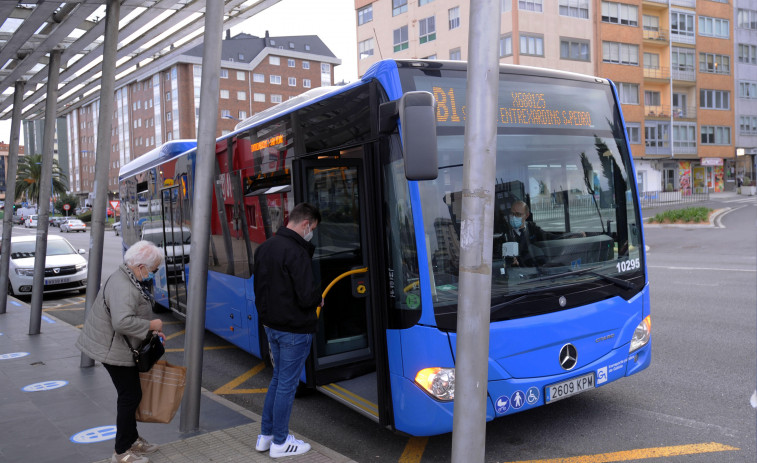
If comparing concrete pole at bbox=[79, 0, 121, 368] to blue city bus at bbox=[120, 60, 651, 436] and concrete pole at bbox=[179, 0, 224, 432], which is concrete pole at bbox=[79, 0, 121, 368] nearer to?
blue city bus at bbox=[120, 60, 651, 436]

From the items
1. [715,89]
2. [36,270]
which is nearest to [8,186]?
[36,270]

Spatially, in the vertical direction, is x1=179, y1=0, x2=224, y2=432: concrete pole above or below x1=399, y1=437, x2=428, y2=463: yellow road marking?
above

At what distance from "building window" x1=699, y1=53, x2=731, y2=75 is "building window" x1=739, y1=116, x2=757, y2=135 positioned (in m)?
4.87

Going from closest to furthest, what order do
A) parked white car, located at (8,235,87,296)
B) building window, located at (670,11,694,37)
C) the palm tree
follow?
parked white car, located at (8,235,87,296), building window, located at (670,11,694,37), the palm tree

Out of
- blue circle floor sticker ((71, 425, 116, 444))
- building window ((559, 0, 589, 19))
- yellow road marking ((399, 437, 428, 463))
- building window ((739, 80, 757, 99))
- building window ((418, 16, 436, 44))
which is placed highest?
building window ((559, 0, 589, 19))

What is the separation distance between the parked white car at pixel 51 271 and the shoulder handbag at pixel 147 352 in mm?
12259

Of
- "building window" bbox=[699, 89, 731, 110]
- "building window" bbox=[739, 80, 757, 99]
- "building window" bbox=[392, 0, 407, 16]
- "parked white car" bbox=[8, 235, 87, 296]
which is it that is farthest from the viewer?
"building window" bbox=[739, 80, 757, 99]

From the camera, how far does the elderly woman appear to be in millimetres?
4203

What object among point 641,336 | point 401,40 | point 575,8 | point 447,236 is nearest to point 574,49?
point 575,8

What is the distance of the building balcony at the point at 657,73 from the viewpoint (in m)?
52.0

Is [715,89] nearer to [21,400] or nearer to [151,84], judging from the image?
[21,400]

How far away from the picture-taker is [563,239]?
4824 millimetres

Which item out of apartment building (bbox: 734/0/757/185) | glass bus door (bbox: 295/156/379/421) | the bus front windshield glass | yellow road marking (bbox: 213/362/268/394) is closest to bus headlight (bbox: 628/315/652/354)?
the bus front windshield glass

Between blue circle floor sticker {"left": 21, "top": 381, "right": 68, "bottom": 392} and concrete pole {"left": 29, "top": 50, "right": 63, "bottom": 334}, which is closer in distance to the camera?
blue circle floor sticker {"left": 21, "top": 381, "right": 68, "bottom": 392}
